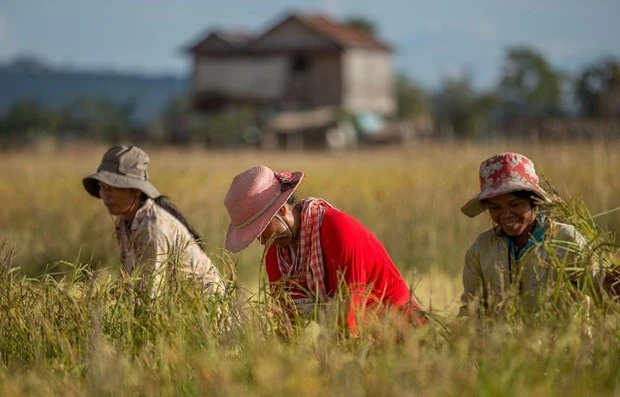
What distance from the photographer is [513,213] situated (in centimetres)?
489

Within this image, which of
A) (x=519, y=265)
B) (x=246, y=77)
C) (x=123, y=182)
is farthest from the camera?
(x=246, y=77)

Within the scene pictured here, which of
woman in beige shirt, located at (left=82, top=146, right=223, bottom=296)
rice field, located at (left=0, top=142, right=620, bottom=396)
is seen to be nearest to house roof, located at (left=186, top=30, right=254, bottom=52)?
rice field, located at (left=0, top=142, right=620, bottom=396)

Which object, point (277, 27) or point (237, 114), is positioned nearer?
point (237, 114)

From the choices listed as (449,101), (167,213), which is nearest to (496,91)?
(449,101)

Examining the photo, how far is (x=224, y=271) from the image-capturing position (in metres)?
4.84

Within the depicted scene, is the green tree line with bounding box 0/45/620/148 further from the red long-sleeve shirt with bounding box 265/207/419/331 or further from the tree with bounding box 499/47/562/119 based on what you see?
the red long-sleeve shirt with bounding box 265/207/419/331

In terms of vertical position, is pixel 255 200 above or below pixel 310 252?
above

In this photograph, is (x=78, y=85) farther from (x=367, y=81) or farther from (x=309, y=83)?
(x=309, y=83)

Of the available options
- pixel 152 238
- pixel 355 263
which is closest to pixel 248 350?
pixel 355 263

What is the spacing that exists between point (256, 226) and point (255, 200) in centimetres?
10

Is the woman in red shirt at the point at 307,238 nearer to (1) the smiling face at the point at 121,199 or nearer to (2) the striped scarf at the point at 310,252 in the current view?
(2) the striped scarf at the point at 310,252

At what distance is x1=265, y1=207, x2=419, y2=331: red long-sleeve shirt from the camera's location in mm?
4754

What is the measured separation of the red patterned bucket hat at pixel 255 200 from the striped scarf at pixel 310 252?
0.41ft

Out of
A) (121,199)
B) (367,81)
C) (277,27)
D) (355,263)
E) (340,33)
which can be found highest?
(277,27)
